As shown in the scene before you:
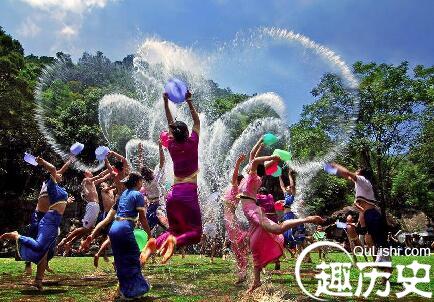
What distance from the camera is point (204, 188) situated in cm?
2002

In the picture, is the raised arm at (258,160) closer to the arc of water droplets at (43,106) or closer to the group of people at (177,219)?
the group of people at (177,219)

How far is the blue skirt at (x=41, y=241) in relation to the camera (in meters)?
7.48

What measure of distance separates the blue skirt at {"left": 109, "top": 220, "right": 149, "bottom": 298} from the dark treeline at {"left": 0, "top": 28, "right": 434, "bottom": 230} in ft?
60.1

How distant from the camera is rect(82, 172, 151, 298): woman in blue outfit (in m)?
6.25

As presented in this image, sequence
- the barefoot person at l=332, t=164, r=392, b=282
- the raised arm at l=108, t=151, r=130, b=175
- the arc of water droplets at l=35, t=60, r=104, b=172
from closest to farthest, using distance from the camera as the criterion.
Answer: the barefoot person at l=332, t=164, r=392, b=282, the raised arm at l=108, t=151, r=130, b=175, the arc of water droplets at l=35, t=60, r=104, b=172

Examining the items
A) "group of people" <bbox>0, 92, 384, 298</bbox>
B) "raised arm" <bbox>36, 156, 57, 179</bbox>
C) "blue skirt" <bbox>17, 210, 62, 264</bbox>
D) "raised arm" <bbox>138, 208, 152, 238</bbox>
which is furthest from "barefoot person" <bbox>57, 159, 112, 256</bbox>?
"raised arm" <bbox>138, 208, 152, 238</bbox>

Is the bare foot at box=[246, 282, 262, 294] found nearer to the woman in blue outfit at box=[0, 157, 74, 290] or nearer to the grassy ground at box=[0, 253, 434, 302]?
the grassy ground at box=[0, 253, 434, 302]

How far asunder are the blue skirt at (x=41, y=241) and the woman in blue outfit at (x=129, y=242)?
6.01 feet

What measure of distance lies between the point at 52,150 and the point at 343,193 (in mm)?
22298

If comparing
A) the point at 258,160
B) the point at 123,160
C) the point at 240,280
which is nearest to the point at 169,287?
the point at 240,280

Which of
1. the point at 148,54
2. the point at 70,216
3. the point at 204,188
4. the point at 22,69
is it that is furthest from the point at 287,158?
the point at 22,69

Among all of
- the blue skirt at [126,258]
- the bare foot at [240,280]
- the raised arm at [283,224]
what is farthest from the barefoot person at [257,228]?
the blue skirt at [126,258]

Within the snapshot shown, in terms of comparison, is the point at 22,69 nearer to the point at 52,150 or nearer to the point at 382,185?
the point at 52,150

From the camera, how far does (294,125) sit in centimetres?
3275
